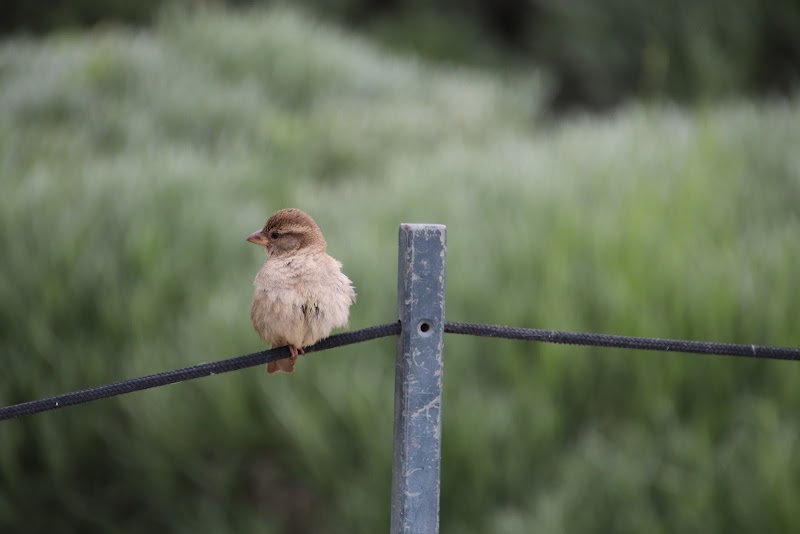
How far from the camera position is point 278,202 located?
4.64m

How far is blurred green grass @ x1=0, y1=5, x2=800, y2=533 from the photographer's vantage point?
9.07 feet

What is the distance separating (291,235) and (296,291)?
163 mm

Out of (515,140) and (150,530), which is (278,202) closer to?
(515,140)

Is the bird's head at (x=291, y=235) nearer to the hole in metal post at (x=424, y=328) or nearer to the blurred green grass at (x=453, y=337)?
the hole in metal post at (x=424, y=328)

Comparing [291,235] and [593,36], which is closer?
[291,235]

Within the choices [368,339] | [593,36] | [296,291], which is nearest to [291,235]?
[296,291]

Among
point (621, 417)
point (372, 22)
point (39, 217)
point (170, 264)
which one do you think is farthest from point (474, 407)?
point (372, 22)

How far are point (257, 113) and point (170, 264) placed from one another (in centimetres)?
232

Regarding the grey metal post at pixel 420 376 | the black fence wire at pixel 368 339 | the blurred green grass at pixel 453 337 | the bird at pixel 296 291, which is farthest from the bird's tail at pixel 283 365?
the blurred green grass at pixel 453 337

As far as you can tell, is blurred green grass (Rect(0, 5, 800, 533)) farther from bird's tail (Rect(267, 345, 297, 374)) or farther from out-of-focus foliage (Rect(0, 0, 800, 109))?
out-of-focus foliage (Rect(0, 0, 800, 109))

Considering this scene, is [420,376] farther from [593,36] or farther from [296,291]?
[593,36]

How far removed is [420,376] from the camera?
4.12 ft

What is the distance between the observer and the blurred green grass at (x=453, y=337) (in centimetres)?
277

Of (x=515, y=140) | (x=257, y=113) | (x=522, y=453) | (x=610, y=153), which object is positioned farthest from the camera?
(x=257, y=113)
